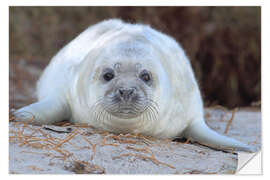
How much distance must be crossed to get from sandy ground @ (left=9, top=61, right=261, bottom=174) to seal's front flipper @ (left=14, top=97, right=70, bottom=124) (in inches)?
9.5

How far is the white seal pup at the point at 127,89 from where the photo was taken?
360 centimetres

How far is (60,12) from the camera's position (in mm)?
9133

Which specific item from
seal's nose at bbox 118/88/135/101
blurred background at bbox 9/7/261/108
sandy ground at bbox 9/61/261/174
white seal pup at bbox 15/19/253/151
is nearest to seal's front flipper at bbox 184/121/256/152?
white seal pup at bbox 15/19/253/151

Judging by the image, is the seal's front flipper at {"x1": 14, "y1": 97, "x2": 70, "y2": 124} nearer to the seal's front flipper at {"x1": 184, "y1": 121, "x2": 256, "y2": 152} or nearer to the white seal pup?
the white seal pup

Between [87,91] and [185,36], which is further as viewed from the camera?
[185,36]

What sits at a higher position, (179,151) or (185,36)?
(185,36)

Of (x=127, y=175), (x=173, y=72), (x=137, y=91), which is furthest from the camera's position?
(x=173, y=72)

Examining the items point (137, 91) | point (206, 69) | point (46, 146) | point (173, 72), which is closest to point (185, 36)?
point (206, 69)

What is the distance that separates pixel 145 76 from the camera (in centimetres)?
368

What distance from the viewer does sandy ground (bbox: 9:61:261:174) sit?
2.95 meters

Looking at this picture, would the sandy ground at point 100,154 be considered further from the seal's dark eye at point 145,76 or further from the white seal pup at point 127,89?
the seal's dark eye at point 145,76

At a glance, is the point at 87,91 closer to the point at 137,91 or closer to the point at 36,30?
the point at 137,91
